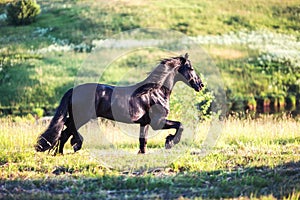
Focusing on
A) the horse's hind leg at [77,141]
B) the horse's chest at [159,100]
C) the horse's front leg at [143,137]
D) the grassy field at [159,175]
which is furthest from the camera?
the horse's hind leg at [77,141]

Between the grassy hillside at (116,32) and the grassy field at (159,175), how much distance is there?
57.0 feet

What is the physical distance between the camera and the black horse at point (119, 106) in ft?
32.1

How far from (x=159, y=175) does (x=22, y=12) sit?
2578cm

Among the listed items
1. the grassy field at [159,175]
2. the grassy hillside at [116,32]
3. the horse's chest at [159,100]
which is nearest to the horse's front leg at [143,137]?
the grassy field at [159,175]

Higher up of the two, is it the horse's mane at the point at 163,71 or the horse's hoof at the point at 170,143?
the horse's mane at the point at 163,71

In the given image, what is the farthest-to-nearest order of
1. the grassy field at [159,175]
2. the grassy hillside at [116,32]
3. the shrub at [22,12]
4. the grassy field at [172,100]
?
1. the shrub at [22,12]
2. the grassy hillside at [116,32]
3. the grassy field at [172,100]
4. the grassy field at [159,175]

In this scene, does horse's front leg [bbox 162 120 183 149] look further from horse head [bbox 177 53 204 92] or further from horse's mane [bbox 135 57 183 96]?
horse head [bbox 177 53 204 92]

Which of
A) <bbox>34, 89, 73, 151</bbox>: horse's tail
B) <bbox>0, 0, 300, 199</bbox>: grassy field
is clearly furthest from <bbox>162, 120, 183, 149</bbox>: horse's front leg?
<bbox>34, 89, 73, 151</bbox>: horse's tail

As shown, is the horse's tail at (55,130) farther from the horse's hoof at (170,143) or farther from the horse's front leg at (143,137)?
the horse's hoof at (170,143)

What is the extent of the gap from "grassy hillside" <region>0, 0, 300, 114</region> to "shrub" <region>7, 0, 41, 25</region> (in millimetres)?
417

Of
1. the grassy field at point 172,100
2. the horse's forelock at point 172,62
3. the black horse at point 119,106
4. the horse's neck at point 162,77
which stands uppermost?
the horse's forelock at point 172,62

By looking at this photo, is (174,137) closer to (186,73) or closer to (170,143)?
(170,143)

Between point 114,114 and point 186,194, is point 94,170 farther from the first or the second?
point 186,194

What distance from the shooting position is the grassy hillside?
96.7 ft
